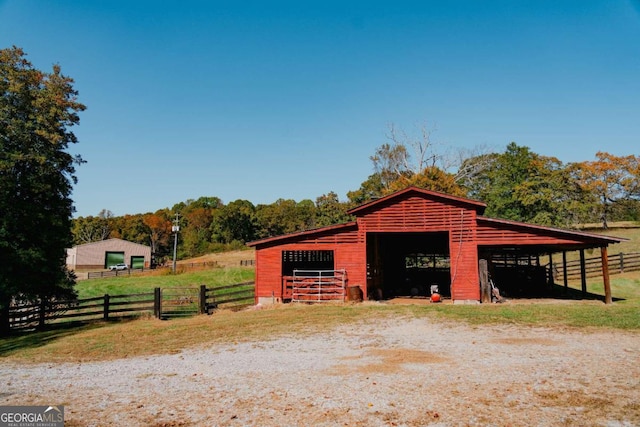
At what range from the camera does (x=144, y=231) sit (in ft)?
301

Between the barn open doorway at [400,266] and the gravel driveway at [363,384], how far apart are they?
11344mm

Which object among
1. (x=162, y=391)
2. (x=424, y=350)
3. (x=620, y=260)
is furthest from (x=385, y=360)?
(x=620, y=260)

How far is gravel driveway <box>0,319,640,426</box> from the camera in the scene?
570 centimetres

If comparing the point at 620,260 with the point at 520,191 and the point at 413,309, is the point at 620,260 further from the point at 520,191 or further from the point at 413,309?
the point at 520,191

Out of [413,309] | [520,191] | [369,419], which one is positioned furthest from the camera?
[520,191]

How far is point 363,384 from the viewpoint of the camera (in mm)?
7156

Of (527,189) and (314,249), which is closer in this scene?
(314,249)

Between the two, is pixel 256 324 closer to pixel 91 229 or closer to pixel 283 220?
pixel 283 220

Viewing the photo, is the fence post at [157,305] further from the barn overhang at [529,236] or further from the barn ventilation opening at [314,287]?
the barn overhang at [529,236]

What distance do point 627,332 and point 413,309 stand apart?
7.37 m

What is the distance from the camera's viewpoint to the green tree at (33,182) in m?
16.8

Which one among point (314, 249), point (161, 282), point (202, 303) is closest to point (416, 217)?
point (314, 249)

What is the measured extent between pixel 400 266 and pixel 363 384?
79.7 ft

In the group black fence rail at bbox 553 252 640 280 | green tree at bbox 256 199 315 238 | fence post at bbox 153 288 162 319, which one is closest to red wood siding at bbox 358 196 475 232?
fence post at bbox 153 288 162 319
